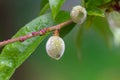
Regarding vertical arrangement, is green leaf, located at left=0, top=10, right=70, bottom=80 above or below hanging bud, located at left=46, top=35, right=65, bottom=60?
below

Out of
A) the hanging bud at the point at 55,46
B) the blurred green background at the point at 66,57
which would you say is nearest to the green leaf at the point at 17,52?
the hanging bud at the point at 55,46

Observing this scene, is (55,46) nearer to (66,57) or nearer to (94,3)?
(94,3)

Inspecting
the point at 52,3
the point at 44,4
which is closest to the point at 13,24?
the point at 44,4

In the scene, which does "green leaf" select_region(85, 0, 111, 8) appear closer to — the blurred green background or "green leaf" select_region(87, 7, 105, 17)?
"green leaf" select_region(87, 7, 105, 17)

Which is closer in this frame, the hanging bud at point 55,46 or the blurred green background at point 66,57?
the hanging bud at point 55,46

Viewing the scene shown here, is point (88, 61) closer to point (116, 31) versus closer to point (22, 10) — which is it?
point (22, 10)

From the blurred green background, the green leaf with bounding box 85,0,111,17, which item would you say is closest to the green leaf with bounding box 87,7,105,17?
the green leaf with bounding box 85,0,111,17

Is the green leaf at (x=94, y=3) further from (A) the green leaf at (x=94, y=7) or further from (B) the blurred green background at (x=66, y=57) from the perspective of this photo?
(B) the blurred green background at (x=66, y=57)

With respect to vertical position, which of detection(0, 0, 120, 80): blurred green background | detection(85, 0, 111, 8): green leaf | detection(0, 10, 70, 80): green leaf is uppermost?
detection(85, 0, 111, 8): green leaf
